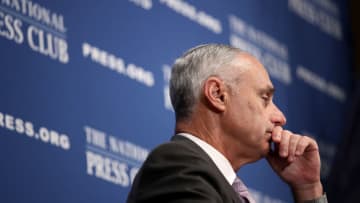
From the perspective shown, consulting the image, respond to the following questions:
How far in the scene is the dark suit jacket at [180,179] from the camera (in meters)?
2.79

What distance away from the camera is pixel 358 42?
595 cm

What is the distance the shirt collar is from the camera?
318 cm

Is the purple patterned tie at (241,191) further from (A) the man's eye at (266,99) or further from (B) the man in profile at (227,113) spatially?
(A) the man's eye at (266,99)

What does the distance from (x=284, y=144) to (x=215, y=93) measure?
31 centimetres

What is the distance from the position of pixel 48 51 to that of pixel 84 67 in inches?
8.2

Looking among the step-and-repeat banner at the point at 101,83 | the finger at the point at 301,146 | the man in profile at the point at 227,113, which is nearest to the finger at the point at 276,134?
the man in profile at the point at 227,113

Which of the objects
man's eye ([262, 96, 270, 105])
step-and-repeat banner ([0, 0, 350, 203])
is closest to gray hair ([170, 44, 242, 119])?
man's eye ([262, 96, 270, 105])

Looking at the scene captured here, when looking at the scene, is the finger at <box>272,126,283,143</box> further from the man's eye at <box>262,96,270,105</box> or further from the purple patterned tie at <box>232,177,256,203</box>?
the purple patterned tie at <box>232,177,256,203</box>

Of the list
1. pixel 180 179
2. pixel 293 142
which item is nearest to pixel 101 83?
pixel 293 142

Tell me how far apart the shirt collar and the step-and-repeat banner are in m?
0.59

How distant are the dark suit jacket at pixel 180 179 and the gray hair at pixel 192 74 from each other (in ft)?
0.81

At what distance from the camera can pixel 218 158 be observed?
3209 millimetres

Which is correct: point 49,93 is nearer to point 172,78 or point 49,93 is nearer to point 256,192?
point 172,78

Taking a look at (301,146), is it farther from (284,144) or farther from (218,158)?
(218,158)
